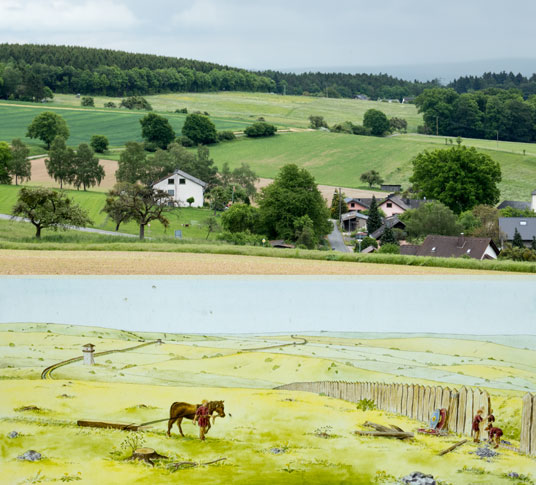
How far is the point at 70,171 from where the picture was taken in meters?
44.4

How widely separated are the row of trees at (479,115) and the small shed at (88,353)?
7632cm

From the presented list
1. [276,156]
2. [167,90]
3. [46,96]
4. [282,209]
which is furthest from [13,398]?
[167,90]

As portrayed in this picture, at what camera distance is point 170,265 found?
32.5 ft

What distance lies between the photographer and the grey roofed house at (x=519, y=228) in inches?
1232

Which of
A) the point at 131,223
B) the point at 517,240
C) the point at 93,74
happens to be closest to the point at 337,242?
the point at 517,240

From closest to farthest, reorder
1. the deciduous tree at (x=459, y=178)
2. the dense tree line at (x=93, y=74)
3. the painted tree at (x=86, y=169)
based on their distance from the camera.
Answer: the deciduous tree at (x=459, y=178), the painted tree at (x=86, y=169), the dense tree line at (x=93, y=74)

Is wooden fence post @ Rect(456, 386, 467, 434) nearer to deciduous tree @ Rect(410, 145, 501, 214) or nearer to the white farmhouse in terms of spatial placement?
deciduous tree @ Rect(410, 145, 501, 214)

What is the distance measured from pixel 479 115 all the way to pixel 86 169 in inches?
2078

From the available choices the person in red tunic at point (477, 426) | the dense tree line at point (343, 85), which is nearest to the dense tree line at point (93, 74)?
the dense tree line at point (343, 85)

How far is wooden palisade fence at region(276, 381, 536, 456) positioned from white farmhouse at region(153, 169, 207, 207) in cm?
3900

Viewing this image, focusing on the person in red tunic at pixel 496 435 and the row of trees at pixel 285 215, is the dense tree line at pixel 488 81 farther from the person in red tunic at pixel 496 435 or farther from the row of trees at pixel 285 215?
the person in red tunic at pixel 496 435

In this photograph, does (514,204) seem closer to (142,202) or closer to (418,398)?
(142,202)

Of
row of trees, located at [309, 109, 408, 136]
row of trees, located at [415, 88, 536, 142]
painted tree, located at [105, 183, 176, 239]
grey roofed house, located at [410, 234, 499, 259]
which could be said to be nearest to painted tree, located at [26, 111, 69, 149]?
row of trees, located at [309, 109, 408, 136]

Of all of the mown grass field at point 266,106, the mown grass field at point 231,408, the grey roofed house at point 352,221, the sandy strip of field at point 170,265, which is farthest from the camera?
the mown grass field at point 266,106
